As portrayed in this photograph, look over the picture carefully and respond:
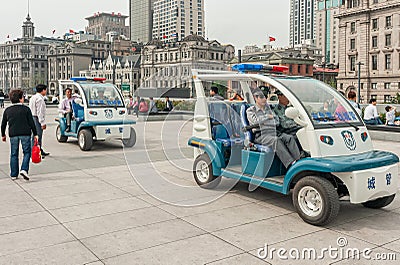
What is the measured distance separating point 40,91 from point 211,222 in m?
6.72

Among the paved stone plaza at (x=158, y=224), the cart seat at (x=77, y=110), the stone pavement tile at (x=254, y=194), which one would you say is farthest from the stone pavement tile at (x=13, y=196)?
→ the cart seat at (x=77, y=110)

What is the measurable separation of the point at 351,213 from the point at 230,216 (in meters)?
1.75

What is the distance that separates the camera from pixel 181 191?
287 inches

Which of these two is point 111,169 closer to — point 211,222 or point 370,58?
point 211,222

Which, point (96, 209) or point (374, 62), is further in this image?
point (374, 62)

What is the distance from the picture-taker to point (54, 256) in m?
4.43

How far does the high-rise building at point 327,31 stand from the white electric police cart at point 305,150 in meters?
162

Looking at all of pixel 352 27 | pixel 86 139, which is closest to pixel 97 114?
pixel 86 139

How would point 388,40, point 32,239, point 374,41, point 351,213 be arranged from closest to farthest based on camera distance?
point 32,239, point 351,213, point 388,40, point 374,41

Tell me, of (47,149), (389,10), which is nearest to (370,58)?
(389,10)

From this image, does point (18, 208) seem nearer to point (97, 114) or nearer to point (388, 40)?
point (97, 114)

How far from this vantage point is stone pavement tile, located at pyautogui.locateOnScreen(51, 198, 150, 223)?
5.87 meters

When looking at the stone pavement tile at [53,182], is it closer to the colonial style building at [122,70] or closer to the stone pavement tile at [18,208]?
the stone pavement tile at [18,208]

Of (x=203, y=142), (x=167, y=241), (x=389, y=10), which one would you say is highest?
(x=389, y=10)
